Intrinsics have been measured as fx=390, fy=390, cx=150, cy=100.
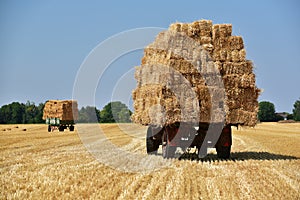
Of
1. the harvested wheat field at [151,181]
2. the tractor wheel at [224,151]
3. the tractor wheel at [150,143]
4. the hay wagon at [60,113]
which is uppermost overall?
the hay wagon at [60,113]

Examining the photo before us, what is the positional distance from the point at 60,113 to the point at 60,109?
34cm

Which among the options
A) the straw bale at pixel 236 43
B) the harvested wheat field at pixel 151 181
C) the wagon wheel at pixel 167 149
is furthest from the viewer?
the straw bale at pixel 236 43

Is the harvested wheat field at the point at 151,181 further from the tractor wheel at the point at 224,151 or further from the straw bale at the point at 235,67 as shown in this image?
the straw bale at the point at 235,67

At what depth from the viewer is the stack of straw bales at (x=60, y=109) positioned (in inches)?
1296

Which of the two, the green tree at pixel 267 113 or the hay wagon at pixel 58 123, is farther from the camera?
the green tree at pixel 267 113

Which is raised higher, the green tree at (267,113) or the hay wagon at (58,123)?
the green tree at (267,113)

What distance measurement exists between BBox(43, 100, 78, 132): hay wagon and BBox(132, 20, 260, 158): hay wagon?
21095 millimetres

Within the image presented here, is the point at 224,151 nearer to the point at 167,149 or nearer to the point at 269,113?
the point at 167,149

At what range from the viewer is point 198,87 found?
39.6ft

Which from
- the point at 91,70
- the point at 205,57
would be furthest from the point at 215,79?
the point at 91,70

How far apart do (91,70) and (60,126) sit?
1911 centimetres

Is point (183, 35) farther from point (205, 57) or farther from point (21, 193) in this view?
point (21, 193)

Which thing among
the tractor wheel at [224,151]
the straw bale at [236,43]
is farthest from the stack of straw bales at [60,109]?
the straw bale at [236,43]

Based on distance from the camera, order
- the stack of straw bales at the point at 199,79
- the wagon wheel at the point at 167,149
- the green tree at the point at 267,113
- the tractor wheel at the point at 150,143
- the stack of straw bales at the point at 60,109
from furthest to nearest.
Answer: the green tree at the point at 267,113 → the stack of straw bales at the point at 60,109 → the tractor wheel at the point at 150,143 → the wagon wheel at the point at 167,149 → the stack of straw bales at the point at 199,79
